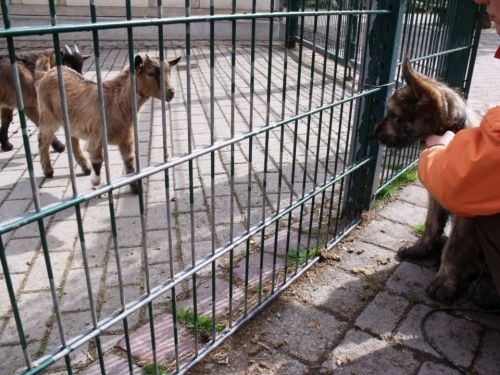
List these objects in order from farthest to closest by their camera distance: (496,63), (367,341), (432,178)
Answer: (496,63) < (367,341) < (432,178)

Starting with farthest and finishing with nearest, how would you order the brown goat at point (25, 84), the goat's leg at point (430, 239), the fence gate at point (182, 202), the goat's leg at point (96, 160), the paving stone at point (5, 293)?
the brown goat at point (25, 84), the goat's leg at point (96, 160), the goat's leg at point (430, 239), the paving stone at point (5, 293), the fence gate at point (182, 202)

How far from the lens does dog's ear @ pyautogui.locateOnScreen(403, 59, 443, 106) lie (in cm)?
283

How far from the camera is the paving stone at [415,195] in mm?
4613

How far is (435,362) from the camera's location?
2.63 m

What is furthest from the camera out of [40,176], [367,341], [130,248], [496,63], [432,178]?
[496,63]

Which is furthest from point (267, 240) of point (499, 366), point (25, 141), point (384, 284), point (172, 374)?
point (25, 141)

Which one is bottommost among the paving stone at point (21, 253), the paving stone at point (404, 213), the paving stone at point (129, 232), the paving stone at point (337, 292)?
the paving stone at point (21, 253)

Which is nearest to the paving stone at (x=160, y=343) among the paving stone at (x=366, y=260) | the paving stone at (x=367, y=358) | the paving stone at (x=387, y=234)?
the paving stone at (x=367, y=358)

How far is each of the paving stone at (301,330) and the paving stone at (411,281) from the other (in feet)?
2.03

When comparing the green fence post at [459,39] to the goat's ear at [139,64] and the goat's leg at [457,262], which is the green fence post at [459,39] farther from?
the goat's ear at [139,64]

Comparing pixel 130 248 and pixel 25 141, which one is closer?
pixel 25 141

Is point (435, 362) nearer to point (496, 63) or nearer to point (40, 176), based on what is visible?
point (40, 176)

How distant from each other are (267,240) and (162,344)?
1428mm

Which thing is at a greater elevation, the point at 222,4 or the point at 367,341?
the point at 222,4
